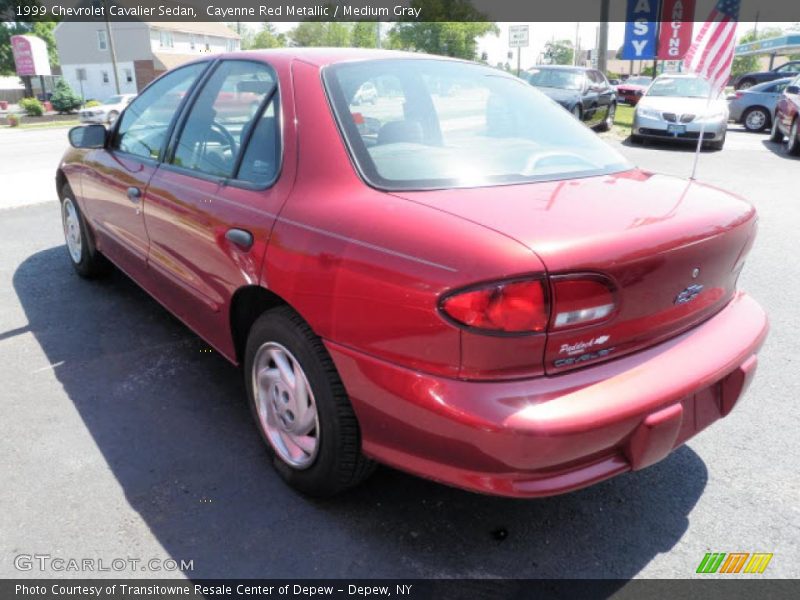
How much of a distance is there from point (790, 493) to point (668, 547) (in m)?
0.67

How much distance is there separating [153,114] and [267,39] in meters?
88.6

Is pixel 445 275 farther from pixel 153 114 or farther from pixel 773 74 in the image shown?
pixel 773 74

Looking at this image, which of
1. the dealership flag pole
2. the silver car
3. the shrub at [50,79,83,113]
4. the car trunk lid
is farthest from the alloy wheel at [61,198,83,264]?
the shrub at [50,79,83,113]

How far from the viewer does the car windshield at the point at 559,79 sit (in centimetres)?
1498

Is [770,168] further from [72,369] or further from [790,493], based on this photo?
[72,369]

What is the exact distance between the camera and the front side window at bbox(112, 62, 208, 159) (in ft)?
11.3

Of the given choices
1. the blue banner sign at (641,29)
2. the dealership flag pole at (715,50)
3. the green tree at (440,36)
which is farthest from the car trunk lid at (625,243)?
the green tree at (440,36)

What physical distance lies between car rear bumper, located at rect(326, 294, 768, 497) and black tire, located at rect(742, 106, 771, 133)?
1895 cm

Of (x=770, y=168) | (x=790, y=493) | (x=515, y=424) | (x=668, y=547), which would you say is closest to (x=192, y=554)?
(x=515, y=424)

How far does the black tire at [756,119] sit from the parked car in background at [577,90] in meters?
4.92

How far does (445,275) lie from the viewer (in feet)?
5.97

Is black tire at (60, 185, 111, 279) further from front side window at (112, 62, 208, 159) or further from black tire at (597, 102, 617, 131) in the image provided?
black tire at (597, 102, 617, 131)

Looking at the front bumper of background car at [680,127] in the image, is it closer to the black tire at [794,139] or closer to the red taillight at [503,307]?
the black tire at [794,139]

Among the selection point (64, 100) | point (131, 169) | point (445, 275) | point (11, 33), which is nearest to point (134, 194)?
point (131, 169)
